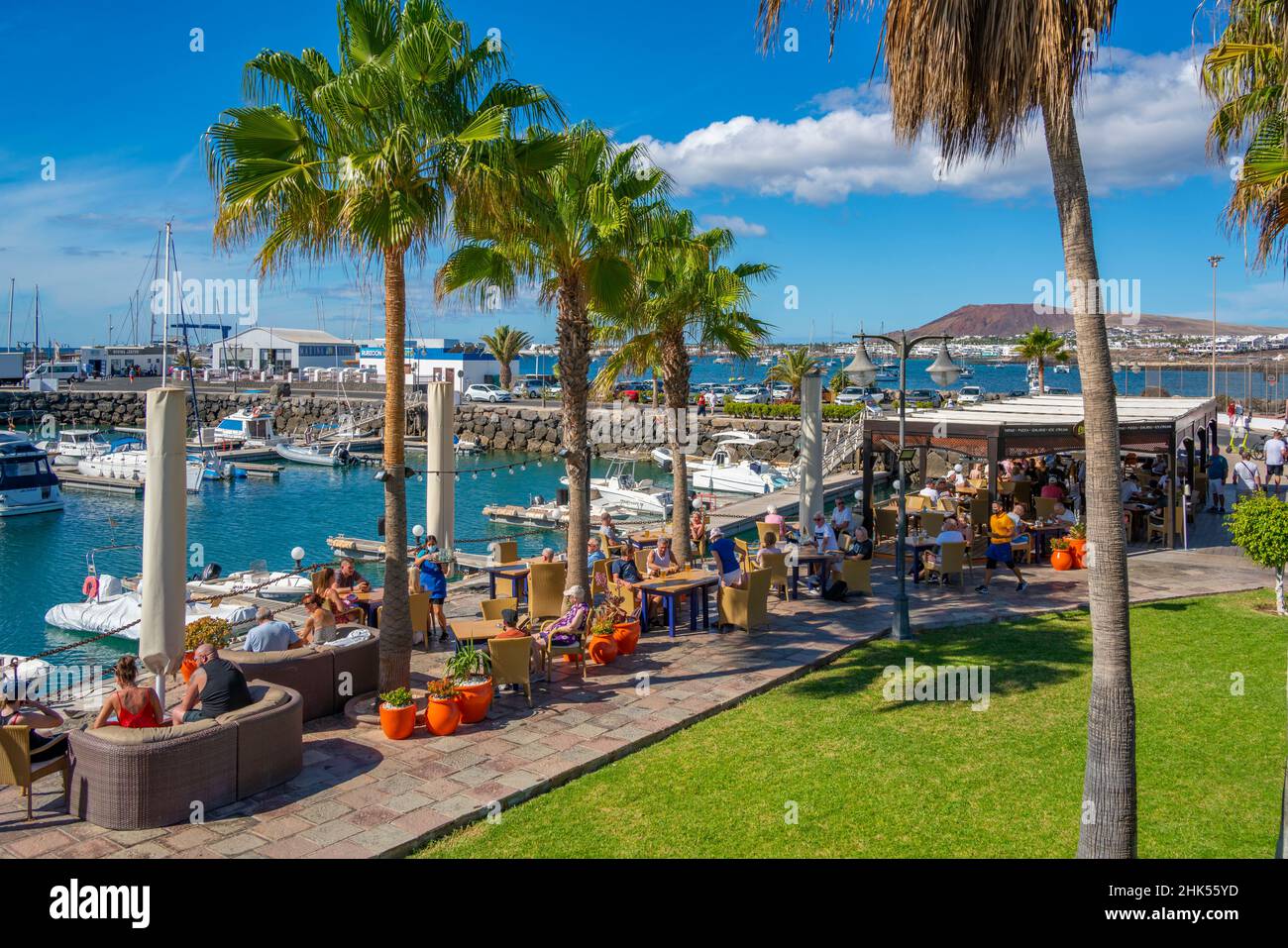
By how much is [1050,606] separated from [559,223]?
30.1ft

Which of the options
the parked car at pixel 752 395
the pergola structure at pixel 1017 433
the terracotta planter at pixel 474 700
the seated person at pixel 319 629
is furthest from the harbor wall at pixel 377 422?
the terracotta planter at pixel 474 700

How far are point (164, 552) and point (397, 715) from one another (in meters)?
2.67

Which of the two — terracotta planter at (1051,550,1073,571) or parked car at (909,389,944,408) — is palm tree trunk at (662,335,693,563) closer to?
terracotta planter at (1051,550,1073,571)

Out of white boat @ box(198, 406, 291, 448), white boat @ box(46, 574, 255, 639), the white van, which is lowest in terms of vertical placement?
white boat @ box(46, 574, 255, 639)

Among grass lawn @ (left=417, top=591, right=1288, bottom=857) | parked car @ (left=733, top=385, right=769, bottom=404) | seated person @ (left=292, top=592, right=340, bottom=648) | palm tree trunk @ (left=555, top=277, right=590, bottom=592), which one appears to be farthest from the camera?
parked car @ (left=733, top=385, right=769, bottom=404)

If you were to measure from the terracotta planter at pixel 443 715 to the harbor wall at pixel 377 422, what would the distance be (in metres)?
40.4

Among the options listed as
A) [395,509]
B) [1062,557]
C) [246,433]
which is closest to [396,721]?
[395,509]

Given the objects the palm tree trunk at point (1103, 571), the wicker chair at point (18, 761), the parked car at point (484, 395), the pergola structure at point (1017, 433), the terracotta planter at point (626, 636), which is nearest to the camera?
the palm tree trunk at point (1103, 571)

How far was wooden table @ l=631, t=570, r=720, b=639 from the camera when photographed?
43.0 ft

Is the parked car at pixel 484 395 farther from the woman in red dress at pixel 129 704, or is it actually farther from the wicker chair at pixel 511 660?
the woman in red dress at pixel 129 704

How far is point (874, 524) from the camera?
785 inches

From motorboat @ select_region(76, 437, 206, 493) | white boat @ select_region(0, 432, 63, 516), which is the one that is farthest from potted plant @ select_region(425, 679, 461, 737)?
motorboat @ select_region(76, 437, 206, 493)

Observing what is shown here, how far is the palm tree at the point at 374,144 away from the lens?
8797 mm

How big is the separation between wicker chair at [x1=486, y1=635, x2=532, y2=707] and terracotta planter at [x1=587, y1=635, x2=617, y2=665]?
148cm
